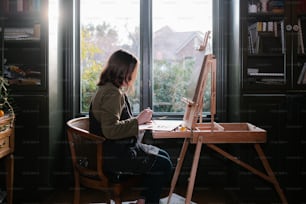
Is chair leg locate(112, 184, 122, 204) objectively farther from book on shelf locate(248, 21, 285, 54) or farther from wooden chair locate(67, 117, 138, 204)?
book on shelf locate(248, 21, 285, 54)

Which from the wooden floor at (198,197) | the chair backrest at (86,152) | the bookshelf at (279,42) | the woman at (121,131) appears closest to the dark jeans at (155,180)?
the woman at (121,131)

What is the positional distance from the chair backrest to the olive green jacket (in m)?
0.08

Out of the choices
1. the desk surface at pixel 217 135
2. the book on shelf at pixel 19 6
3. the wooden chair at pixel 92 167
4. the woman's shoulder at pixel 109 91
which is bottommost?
the wooden chair at pixel 92 167

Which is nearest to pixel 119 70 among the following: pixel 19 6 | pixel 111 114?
pixel 111 114

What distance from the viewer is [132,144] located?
2.43 metres

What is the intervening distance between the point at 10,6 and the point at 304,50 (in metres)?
2.39

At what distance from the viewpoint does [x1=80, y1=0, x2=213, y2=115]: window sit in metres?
3.68

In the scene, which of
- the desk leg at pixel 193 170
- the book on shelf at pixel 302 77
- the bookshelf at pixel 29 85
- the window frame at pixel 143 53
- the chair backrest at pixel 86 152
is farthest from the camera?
the window frame at pixel 143 53

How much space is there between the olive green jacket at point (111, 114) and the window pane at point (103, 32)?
1335 mm

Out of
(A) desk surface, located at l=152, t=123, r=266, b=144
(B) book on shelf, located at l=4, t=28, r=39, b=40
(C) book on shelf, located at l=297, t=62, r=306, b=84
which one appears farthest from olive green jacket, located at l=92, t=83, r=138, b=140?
(C) book on shelf, located at l=297, t=62, r=306, b=84

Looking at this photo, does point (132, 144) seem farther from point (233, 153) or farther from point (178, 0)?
point (178, 0)

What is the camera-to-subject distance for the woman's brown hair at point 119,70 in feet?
7.88

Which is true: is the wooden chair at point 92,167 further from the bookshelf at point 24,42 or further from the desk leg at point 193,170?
the bookshelf at point 24,42

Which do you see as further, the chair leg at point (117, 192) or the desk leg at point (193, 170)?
the desk leg at point (193, 170)
